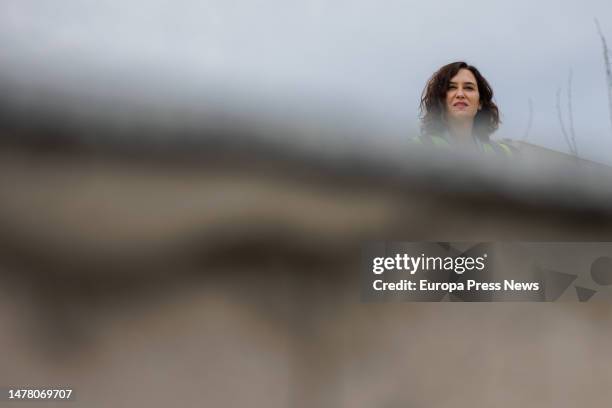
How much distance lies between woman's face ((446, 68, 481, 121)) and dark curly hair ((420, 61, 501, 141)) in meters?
0.01

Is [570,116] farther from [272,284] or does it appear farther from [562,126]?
[272,284]

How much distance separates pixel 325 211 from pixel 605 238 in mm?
997

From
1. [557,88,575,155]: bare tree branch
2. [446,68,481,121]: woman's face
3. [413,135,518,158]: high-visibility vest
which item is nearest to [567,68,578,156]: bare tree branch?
[557,88,575,155]: bare tree branch

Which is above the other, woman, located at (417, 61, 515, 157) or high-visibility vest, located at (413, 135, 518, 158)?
woman, located at (417, 61, 515, 157)

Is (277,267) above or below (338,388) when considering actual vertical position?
above

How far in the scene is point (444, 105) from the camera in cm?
229

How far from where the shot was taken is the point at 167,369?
2.23 meters

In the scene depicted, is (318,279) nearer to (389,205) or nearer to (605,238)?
(389,205)

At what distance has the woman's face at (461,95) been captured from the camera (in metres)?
2.30

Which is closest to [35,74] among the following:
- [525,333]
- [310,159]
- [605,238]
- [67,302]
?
[67,302]

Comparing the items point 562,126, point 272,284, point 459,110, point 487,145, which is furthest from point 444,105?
point 272,284

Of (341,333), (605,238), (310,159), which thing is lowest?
(341,333)

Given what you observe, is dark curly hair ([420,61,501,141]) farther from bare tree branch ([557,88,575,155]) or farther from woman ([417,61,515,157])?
→ bare tree branch ([557,88,575,155])

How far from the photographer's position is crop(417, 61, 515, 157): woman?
89.4 inches
